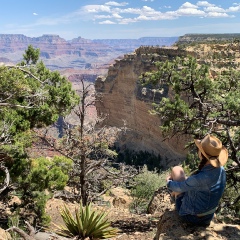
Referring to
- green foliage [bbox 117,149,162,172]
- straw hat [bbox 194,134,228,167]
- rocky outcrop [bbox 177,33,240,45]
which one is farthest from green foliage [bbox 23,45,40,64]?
rocky outcrop [bbox 177,33,240,45]

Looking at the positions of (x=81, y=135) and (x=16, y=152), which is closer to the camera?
(x=16, y=152)

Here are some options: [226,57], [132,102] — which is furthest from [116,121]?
[226,57]

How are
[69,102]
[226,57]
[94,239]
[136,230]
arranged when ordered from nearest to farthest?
[94,239]
[136,230]
[69,102]
[226,57]

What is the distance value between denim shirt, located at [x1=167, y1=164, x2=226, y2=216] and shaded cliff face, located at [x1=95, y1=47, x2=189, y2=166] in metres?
30.6

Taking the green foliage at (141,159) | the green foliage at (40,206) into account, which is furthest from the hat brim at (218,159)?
the green foliage at (141,159)

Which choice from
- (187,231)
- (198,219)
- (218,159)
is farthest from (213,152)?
(187,231)

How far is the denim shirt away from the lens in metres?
3.68

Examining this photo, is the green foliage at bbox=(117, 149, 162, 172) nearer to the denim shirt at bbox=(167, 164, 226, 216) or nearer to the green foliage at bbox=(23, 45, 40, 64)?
the green foliage at bbox=(23, 45, 40, 64)

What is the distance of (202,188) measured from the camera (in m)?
3.73

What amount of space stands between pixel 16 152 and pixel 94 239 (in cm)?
312

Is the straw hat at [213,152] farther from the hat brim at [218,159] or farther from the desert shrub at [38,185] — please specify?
the desert shrub at [38,185]

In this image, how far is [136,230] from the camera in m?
6.76

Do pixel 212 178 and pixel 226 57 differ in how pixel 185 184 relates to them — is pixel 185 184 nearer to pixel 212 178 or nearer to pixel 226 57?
pixel 212 178

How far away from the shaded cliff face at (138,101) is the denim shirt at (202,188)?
30.6 metres
